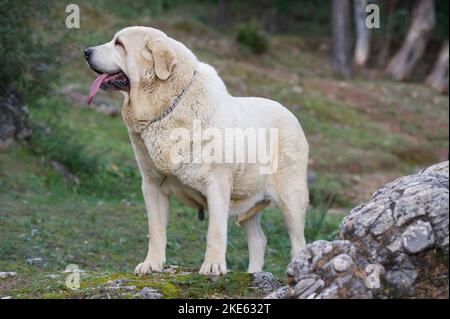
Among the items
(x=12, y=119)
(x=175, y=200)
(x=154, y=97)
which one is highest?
(x=154, y=97)

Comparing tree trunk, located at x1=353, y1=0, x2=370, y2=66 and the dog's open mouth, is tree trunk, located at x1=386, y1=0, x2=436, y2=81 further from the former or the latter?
the dog's open mouth

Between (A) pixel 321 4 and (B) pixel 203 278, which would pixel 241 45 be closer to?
(A) pixel 321 4

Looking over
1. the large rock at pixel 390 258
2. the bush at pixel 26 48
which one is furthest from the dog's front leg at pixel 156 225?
the bush at pixel 26 48

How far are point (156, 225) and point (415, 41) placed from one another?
21330mm

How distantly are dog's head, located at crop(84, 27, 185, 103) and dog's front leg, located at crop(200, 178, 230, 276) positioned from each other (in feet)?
2.88

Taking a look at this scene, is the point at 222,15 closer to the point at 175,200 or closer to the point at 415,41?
the point at 415,41

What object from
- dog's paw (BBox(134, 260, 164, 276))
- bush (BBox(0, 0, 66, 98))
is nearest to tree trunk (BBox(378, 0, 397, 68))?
bush (BBox(0, 0, 66, 98))

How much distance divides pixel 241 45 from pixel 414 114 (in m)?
5.85

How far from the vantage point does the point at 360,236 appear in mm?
5129

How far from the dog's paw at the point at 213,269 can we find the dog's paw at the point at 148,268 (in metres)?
0.41

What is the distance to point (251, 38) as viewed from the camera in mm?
24328

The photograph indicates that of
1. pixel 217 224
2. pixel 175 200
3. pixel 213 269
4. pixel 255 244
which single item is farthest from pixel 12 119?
pixel 213 269

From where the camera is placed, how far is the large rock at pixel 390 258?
16.0 feet
